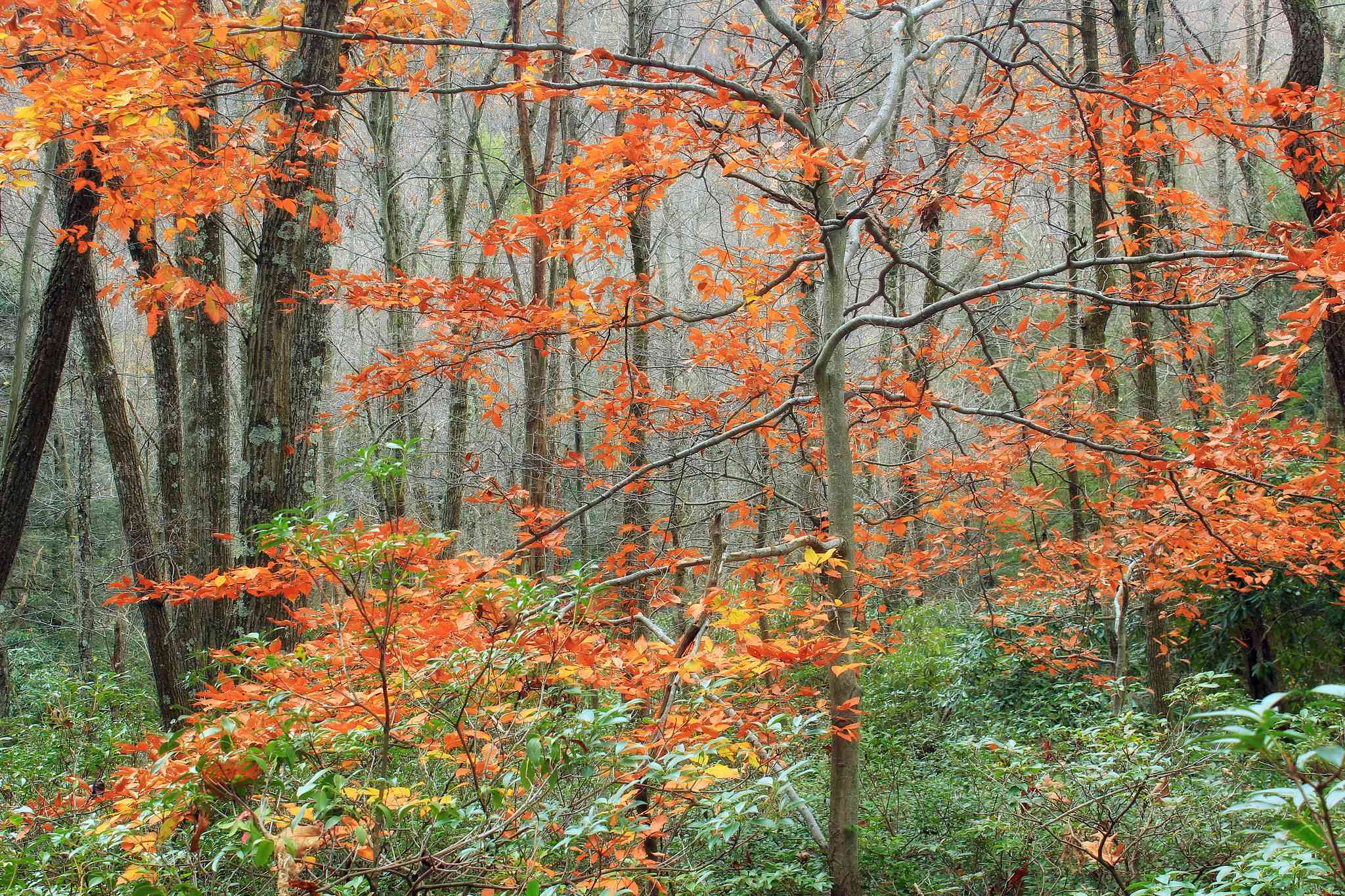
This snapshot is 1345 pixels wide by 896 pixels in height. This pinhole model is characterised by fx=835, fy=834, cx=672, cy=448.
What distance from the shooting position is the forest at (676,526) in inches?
103

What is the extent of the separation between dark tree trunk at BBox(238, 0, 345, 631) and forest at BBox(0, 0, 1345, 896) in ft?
0.10

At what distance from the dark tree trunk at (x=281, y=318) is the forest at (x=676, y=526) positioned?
0.03 meters

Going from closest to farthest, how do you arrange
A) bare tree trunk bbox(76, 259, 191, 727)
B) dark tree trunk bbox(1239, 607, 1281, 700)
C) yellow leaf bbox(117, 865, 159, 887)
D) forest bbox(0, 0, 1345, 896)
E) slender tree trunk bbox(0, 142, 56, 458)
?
1. yellow leaf bbox(117, 865, 159, 887)
2. forest bbox(0, 0, 1345, 896)
3. bare tree trunk bbox(76, 259, 191, 727)
4. slender tree trunk bbox(0, 142, 56, 458)
5. dark tree trunk bbox(1239, 607, 1281, 700)

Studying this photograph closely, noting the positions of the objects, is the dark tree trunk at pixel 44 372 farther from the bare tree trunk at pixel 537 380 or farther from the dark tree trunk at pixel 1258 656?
the dark tree trunk at pixel 1258 656

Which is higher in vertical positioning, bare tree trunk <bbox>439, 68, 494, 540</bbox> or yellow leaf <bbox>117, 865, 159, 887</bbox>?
bare tree trunk <bbox>439, 68, 494, 540</bbox>

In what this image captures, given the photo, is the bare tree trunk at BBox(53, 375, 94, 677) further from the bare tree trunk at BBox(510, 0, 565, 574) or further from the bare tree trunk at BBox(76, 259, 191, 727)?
the bare tree trunk at BBox(510, 0, 565, 574)

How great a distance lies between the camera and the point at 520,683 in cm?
321

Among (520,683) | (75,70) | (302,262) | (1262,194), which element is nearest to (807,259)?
→ (520,683)

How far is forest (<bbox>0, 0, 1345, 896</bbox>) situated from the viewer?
262cm

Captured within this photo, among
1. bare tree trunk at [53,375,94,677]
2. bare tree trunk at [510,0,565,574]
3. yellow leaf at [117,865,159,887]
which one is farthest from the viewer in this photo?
bare tree trunk at [53,375,94,677]


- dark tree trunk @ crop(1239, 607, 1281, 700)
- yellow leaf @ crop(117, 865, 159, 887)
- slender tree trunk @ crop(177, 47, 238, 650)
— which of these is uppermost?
slender tree trunk @ crop(177, 47, 238, 650)

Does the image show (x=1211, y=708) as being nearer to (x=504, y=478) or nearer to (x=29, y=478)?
(x=29, y=478)

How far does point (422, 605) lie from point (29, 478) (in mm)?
4221

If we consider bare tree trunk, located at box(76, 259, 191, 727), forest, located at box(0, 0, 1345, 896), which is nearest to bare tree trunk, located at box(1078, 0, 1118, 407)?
forest, located at box(0, 0, 1345, 896)
